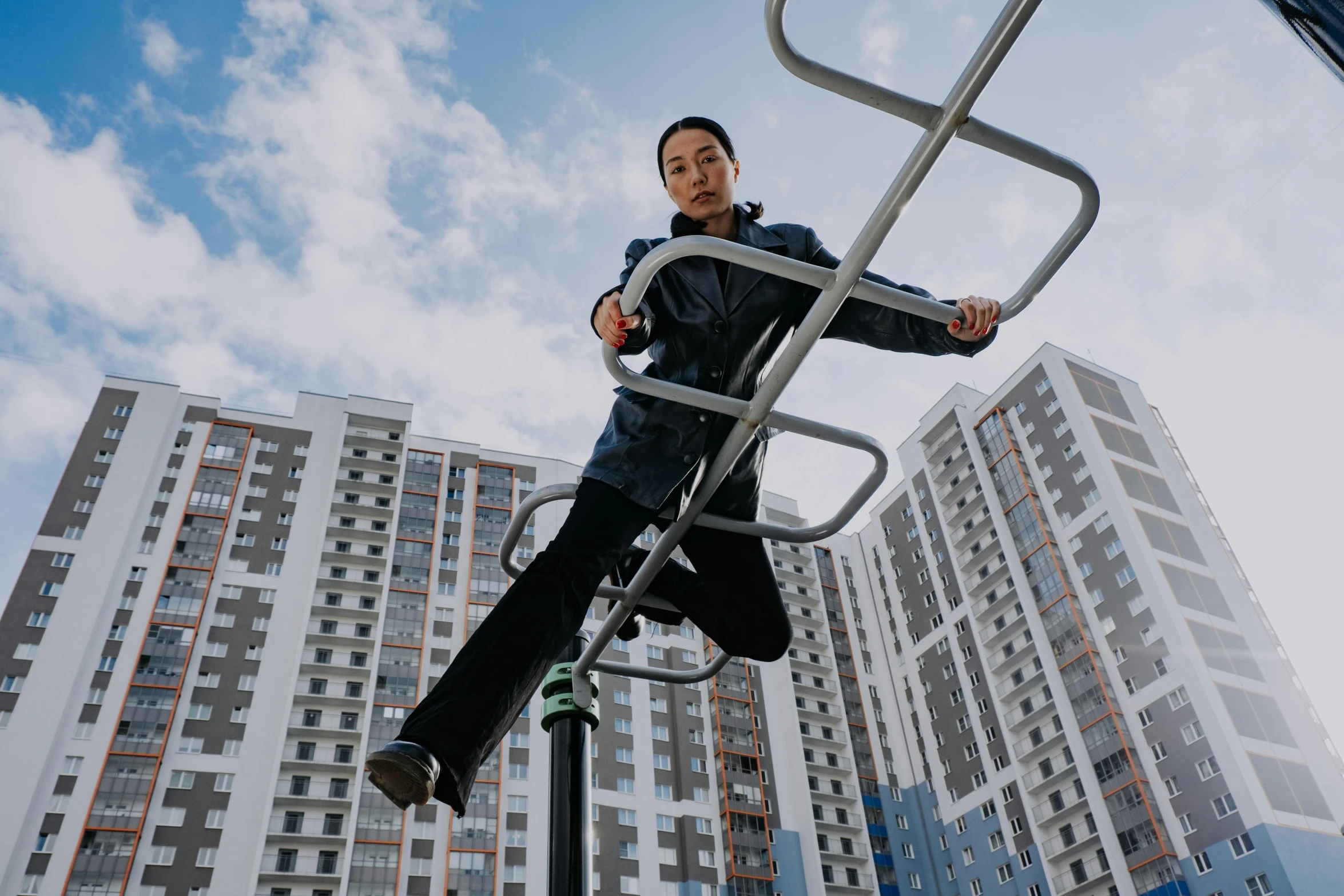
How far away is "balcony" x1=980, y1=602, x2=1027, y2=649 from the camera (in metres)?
41.0

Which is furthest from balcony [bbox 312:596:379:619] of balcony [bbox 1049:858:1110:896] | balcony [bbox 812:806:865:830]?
balcony [bbox 1049:858:1110:896]

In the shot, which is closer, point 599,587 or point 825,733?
point 599,587

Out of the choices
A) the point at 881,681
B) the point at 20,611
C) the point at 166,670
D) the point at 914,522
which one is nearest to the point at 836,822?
the point at 881,681

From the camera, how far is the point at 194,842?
32.8m

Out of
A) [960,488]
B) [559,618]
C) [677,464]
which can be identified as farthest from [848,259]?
[960,488]

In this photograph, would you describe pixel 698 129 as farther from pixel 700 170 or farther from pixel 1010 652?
pixel 1010 652

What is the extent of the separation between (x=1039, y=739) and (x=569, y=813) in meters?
40.7

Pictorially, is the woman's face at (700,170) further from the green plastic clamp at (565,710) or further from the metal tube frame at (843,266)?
the green plastic clamp at (565,710)

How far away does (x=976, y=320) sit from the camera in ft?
6.35

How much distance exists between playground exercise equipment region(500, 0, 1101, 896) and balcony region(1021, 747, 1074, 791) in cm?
3894

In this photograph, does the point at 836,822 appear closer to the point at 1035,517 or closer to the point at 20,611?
the point at 1035,517

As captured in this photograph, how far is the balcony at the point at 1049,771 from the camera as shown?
37.0 metres

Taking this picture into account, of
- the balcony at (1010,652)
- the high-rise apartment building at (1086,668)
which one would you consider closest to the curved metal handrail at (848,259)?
the high-rise apartment building at (1086,668)

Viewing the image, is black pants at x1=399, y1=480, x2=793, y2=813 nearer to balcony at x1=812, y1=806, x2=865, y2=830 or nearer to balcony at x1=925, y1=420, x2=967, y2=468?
balcony at x1=812, y1=806, x2=865, y2=830
